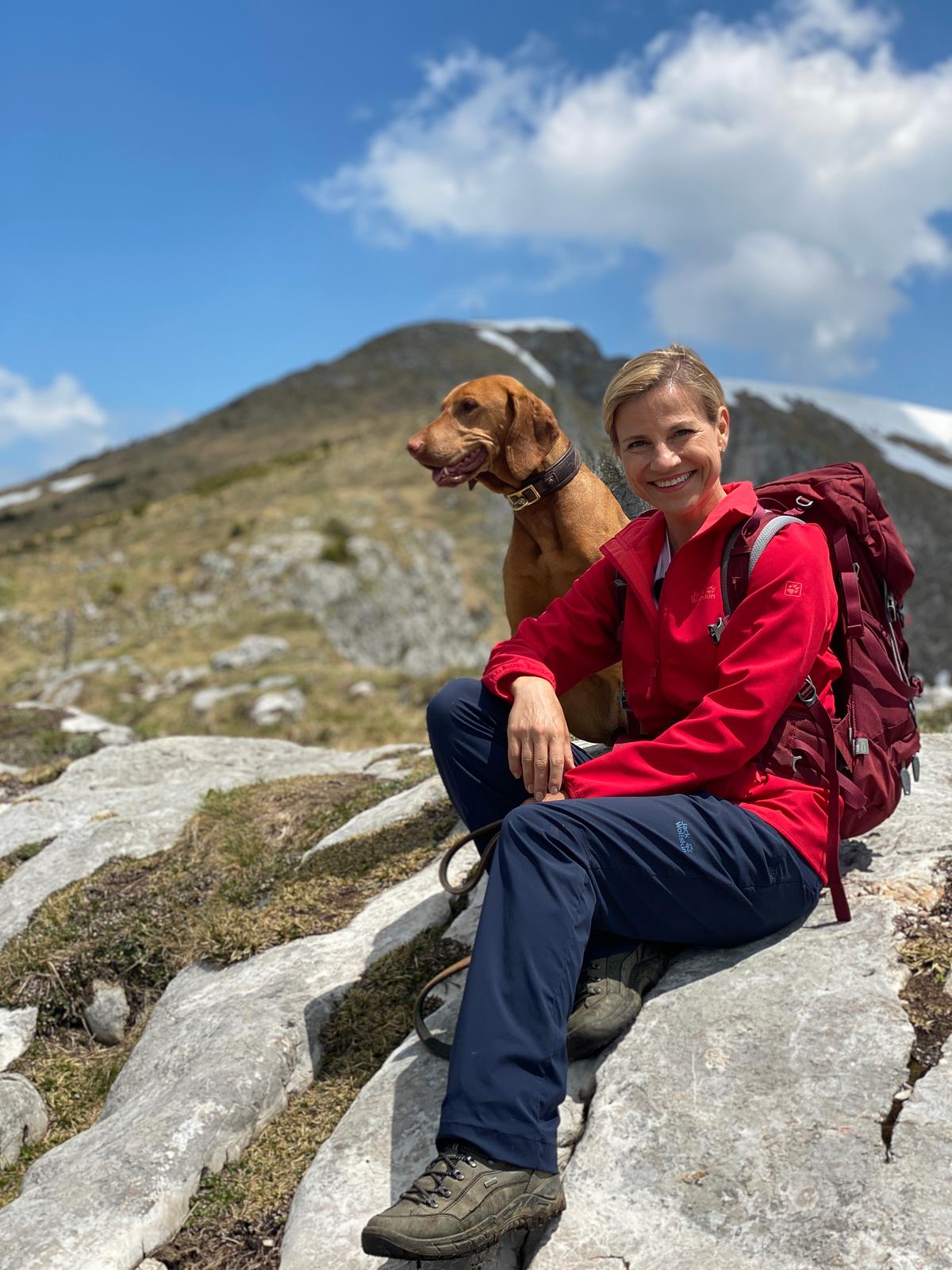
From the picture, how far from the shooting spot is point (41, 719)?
13.0 metres

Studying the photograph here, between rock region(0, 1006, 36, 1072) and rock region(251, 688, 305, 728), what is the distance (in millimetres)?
12921

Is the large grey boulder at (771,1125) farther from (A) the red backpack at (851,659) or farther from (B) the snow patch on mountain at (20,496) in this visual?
(B) the snow patch on mountain at (20,496)

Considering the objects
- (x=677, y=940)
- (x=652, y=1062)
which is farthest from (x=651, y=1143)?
(x=677, y=940)

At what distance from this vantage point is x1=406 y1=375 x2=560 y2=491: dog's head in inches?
231

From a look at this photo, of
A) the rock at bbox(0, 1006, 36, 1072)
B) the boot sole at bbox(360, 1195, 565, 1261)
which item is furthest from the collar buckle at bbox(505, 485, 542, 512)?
the rock at bbox(0, 1006, 36, 1072)

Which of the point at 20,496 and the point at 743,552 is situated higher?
the point at 20,496

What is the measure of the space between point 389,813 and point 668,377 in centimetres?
388

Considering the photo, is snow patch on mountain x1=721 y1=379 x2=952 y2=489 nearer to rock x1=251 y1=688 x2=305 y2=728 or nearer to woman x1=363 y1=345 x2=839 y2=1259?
rock x1=251 y1=688 x2=305 y2=728

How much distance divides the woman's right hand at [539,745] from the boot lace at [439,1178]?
1.44 meters

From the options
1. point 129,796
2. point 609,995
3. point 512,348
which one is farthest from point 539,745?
point 512,348

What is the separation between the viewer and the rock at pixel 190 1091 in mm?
3451

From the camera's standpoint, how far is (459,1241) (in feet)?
9.45

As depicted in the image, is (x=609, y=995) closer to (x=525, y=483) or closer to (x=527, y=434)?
(x=525, y=483)

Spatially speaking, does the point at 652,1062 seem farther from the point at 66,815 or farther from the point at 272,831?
the point at 66,815
